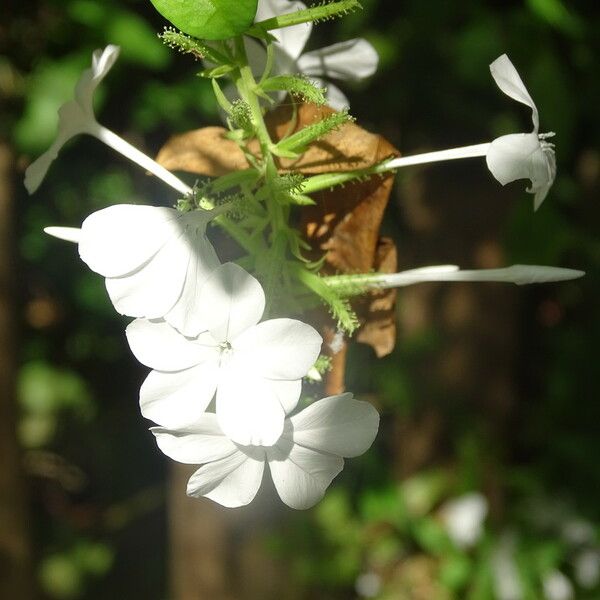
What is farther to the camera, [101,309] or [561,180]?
[101,309]

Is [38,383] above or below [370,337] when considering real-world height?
below

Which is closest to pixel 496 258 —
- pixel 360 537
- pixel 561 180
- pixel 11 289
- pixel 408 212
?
pixel 408 212

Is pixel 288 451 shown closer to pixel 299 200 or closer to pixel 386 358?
pixel 299 200

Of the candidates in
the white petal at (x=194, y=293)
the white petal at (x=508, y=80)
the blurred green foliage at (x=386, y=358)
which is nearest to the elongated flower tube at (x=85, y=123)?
the white petal at (x=194, y=293)

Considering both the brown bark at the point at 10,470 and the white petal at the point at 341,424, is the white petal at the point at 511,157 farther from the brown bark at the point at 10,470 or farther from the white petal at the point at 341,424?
the brown bark at the point at 10,470

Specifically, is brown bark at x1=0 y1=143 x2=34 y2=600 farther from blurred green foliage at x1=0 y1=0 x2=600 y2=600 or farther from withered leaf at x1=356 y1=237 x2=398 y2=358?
withered leaf at x1=356 y1=237 x2=398 y2=358

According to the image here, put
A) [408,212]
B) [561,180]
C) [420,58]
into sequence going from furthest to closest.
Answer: [408,212] → [420,58] → [561,180]

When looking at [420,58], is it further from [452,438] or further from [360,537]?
[360,537]

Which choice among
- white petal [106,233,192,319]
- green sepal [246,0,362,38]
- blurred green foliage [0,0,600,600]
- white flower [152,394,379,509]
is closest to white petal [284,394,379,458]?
white flower [152,394,379,509]
